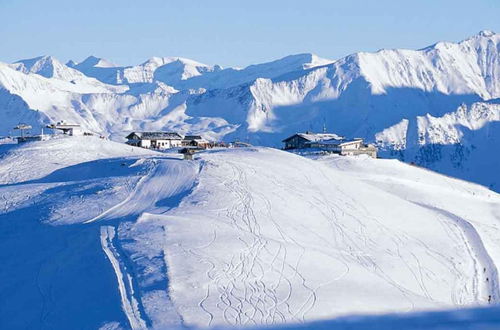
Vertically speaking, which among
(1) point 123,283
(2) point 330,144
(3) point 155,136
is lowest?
(3) point 155,136

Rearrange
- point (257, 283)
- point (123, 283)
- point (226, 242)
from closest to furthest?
point (123, 283)
point (257, 283)
point (226, 242)

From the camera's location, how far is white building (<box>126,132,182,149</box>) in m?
120

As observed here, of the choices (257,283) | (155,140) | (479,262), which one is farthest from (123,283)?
(155,140)

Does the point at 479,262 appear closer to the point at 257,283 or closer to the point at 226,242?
the point at 226,242

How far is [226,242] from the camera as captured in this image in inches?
1502

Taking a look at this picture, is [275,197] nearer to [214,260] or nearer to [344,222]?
[344,222]

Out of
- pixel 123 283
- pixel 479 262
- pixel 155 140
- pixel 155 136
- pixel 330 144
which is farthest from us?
pixel 155 136

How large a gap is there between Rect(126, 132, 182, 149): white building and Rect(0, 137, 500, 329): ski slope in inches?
1803

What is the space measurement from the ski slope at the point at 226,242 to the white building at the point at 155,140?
150 ft

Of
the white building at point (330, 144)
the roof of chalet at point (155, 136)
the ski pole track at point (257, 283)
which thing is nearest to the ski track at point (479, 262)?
the ski pole track at point (257, 283)

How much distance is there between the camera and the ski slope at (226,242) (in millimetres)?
30344

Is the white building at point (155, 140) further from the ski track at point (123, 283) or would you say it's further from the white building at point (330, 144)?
the ski track at point (123, 283)

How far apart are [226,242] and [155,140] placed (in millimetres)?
83824

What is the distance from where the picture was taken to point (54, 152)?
7444 centimetres
